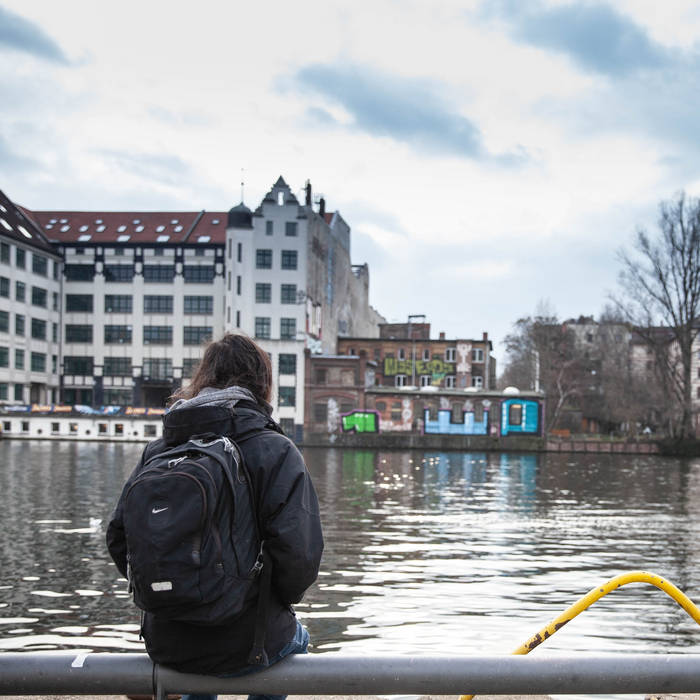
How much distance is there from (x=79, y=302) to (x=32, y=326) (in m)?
5.43

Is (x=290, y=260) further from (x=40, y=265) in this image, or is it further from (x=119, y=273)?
(x=40, y=265)

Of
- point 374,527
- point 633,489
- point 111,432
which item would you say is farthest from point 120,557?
point 111,432

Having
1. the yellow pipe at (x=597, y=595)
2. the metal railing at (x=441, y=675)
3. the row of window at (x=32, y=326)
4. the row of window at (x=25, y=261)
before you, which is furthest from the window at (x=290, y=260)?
the metal railing at (x=441, y=675)

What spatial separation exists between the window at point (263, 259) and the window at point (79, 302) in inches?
702

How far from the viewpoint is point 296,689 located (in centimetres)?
326

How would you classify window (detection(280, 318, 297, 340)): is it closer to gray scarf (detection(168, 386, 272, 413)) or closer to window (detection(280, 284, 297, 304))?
window (detection(280, 284, 297, 304))

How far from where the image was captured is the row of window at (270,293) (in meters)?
78.6

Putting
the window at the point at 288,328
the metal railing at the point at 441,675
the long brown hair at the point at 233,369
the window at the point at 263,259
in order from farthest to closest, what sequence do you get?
the window at the point at 263,259 < the window at the point at 288,328 < the long brown hair at the point at 233,369 < the metal railing at the point at 441,675

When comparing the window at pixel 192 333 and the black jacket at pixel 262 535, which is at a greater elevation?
the window at pixel 192 333

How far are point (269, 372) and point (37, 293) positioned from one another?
83.1 meters

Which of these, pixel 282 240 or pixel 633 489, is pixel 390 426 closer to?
pixel 282 240

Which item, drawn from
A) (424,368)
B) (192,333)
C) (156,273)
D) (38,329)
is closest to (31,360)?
(38,329)

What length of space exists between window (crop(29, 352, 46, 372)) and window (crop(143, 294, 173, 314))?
10289 millimetres

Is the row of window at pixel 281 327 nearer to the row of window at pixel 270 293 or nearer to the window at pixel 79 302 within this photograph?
the row of window at pixel 270 293
